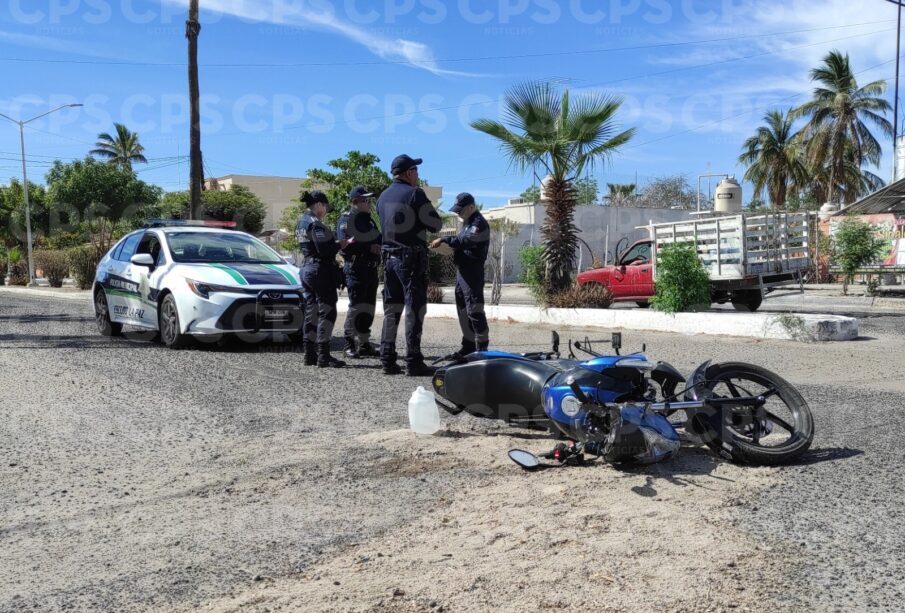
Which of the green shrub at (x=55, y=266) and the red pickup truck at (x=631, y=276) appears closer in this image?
the red pickup truck at (x=631, y=276)

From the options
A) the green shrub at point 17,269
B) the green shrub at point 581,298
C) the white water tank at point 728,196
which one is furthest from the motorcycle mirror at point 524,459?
the green shrub at point 17,269

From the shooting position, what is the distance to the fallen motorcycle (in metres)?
4.00

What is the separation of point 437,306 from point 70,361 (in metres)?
7.79

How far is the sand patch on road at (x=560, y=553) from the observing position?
275 cm

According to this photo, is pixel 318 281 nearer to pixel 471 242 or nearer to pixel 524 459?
pixel 471 242

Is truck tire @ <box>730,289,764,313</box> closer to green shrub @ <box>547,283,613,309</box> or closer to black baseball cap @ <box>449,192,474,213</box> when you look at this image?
green shrub @ <box>547,283,613,309</box>

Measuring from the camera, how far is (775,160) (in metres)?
46.2

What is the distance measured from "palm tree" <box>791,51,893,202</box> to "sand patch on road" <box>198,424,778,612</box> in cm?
4181

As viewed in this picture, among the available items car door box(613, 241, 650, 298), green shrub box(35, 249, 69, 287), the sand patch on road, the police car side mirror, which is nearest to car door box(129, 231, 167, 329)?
the police car side mirror

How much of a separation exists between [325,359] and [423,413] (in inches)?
131

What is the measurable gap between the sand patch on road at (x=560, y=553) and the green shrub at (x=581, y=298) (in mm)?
9723

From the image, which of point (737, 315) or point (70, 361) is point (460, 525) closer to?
point (70, 361)

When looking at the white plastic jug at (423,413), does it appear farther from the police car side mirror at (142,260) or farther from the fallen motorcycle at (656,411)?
the police car side mirror at (142,260)

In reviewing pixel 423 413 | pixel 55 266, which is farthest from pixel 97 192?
pixel 423 413
